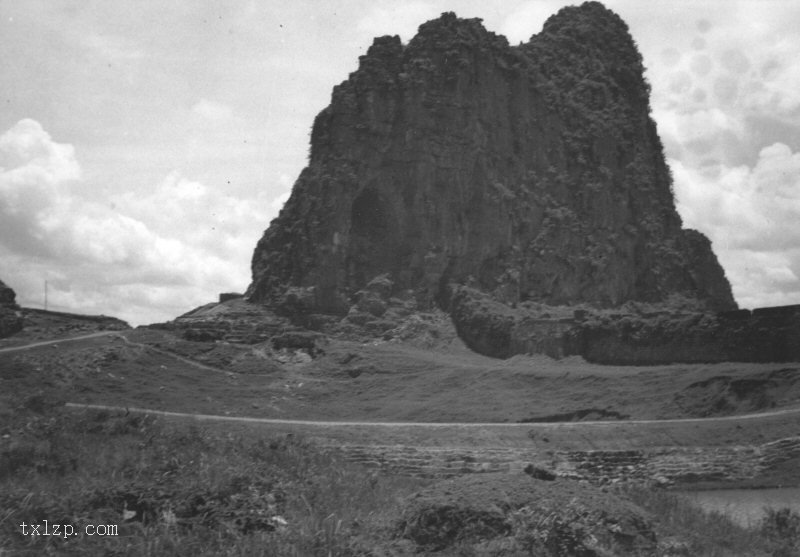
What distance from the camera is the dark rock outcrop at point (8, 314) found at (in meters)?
41.6

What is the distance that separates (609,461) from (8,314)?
101ft

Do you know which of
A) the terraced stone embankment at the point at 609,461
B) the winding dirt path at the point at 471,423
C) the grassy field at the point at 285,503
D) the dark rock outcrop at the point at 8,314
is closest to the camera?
the grassy field at the point at 285,503

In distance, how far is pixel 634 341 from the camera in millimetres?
40844

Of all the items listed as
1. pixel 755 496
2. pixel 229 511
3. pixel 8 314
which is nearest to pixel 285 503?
pixel 229 511

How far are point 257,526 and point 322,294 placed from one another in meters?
42.8

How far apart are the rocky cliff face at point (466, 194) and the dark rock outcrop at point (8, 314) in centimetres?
1451

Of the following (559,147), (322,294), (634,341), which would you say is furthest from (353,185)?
(634,341)

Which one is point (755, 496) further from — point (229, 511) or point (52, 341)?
point (52, 341)

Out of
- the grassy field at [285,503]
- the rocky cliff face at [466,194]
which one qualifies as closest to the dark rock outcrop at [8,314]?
the rocky cliff face at [466,194]

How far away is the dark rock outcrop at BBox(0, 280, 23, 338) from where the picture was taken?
41562 millimetres

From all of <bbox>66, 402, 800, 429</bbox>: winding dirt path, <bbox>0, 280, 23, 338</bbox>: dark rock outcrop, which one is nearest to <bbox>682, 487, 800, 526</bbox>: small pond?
<bbox>66, 402, 800, 429</bbox>: winding dirt path

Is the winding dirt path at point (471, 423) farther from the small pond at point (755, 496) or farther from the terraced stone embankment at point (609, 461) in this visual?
the small pond at point (755, 496)

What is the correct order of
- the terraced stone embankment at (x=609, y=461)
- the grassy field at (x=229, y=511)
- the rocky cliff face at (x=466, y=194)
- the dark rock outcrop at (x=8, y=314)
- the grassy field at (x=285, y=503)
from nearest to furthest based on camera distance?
the grassy field at (x=229, y=511) < the grassy field at (x=285, y=503) < the terraced stone embankment at (x=609, y=461) < the dark rock outcrop at (x=8, y=314) < the rocky cliff face at (x=466, y=194)

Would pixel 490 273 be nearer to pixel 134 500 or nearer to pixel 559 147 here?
pixel 559 147
